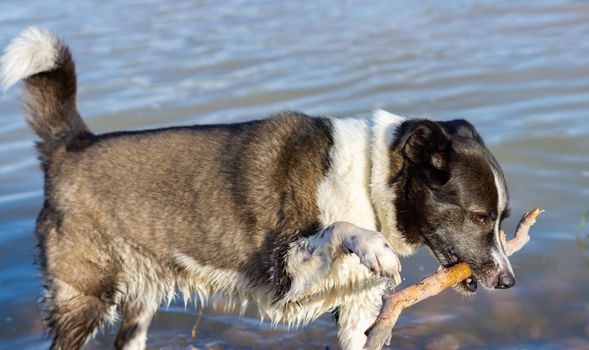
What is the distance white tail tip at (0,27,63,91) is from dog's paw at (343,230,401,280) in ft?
6.08

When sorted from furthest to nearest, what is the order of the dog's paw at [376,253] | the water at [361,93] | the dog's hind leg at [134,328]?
1. the water at [361,93]
2. the dog's hind leg at [134,328]
3. the dog's paw at [376,253]

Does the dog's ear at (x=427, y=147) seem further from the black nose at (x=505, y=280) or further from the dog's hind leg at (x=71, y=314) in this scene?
the dog's hind leg at (x=71, y=314)

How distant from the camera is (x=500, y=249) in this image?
418 centimetres

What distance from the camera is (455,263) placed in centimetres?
420

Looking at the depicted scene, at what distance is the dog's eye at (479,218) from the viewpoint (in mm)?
4090

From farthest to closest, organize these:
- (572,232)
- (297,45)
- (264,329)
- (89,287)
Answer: (297,45) < (572,232) < (264,329) < (89,287)

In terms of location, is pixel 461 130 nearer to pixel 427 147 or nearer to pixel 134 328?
pixel 427 147

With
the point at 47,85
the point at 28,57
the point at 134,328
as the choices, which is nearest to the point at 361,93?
the point at 134,328

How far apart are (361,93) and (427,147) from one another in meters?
5.00

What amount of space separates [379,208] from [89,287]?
146 cm

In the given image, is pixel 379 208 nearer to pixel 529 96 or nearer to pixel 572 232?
pixel 572 232

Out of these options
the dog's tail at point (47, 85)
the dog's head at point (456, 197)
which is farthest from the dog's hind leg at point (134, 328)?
the dog's head at point (456, 197)

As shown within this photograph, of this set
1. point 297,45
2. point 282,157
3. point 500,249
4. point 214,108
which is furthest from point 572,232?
point 297,45

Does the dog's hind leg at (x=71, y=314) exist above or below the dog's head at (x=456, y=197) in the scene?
below
